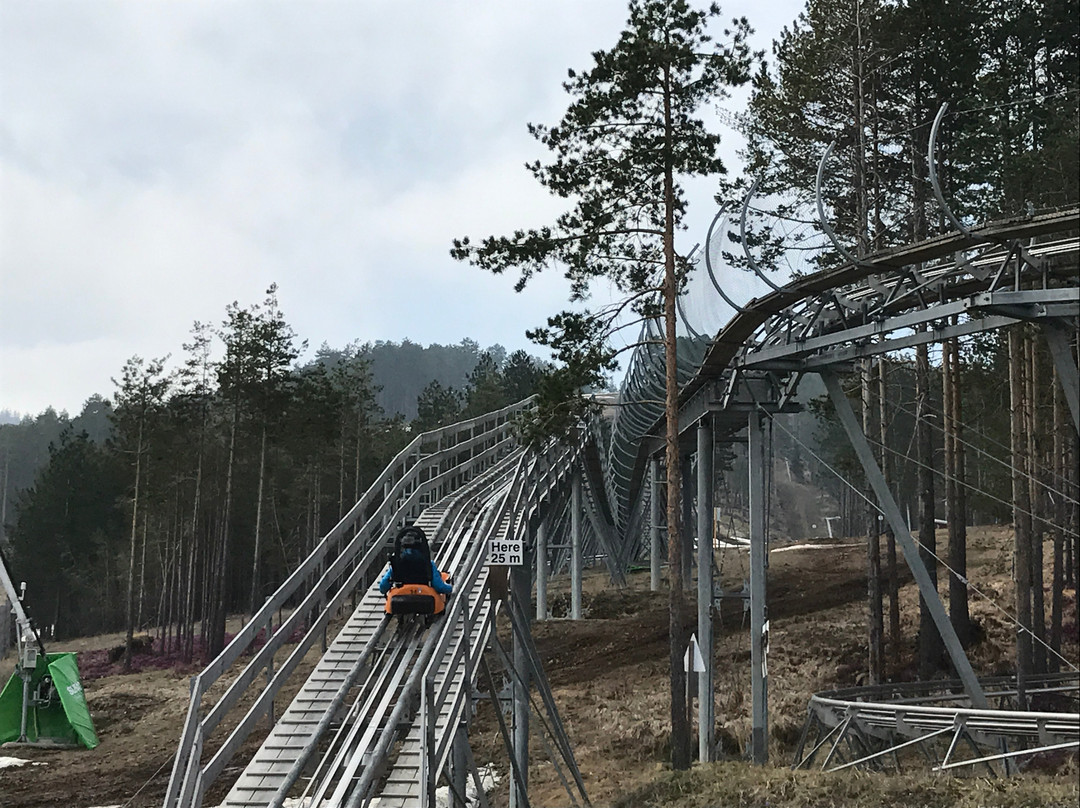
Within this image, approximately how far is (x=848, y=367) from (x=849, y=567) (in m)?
23.2

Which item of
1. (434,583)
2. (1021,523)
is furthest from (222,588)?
(1021,523)

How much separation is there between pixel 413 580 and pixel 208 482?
3936 cm

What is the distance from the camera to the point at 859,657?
2436 cm

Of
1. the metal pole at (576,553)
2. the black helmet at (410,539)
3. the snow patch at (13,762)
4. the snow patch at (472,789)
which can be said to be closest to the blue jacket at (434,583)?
the black helmet at (410,539)

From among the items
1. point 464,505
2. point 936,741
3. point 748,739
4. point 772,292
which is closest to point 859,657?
point 748,739

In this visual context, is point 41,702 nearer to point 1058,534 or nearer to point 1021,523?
point 1021,523

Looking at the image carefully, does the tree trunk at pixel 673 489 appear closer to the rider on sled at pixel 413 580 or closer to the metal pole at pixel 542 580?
the rider on sled at pixel 413 580

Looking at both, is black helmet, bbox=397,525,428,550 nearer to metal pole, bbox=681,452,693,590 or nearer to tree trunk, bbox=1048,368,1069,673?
tree trunk, bbox=1048,368,1069,673

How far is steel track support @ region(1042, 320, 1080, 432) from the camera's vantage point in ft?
33.8

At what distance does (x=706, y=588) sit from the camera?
19.1m

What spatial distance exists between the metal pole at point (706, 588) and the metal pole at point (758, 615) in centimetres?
138

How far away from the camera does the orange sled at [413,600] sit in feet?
43.2

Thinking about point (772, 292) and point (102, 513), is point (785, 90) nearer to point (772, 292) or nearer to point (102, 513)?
point (772, 292)

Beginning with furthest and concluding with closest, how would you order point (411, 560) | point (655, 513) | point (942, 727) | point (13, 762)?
point (655, 513)
point (13, 762)
point (411, 560)
point (942, 727)
